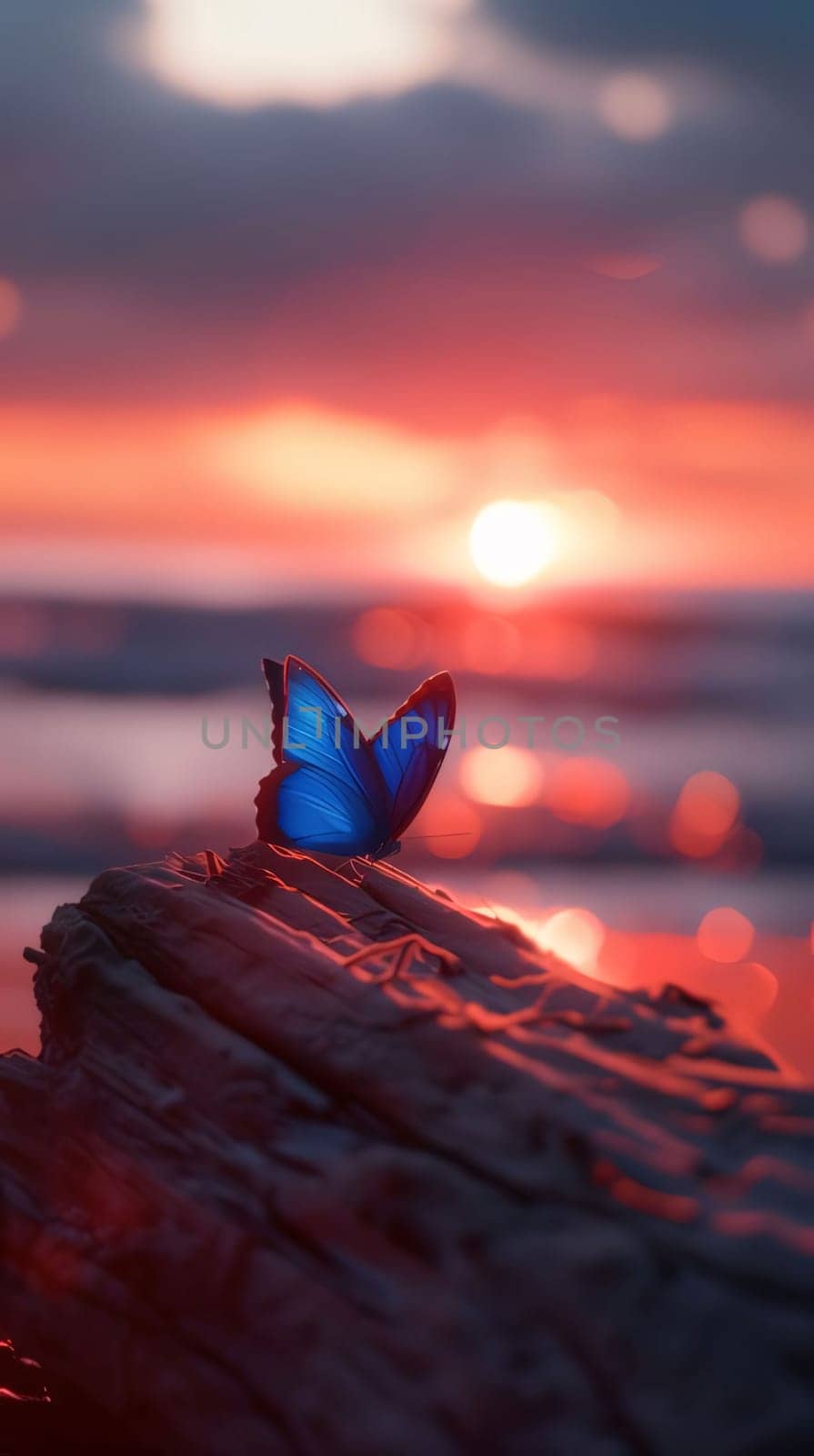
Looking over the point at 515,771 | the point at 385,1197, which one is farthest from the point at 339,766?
the point at 515,771

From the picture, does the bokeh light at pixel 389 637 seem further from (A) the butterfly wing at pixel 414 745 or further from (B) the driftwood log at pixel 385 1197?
(B) the driftwood log at pixel 385 1197

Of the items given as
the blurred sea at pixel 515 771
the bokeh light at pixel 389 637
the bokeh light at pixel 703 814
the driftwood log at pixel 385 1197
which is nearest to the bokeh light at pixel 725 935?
the blurred sea at pixel 515 771

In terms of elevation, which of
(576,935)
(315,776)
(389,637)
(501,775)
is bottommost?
(576,935)

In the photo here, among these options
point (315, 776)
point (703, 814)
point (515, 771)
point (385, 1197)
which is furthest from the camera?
point (515, 771)

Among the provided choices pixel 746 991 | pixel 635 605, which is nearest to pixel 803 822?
pixel 746 991

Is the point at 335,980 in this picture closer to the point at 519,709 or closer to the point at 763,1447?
the point at 763,1447

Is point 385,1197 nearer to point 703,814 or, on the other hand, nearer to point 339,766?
point 339,766

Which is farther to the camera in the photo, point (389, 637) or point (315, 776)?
point (389, 637)
